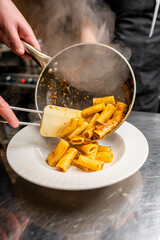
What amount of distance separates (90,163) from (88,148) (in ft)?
0.33

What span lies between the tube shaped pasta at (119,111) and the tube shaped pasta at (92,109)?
0.08m

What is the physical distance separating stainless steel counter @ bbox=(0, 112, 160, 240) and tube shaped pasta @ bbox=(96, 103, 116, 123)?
312mm

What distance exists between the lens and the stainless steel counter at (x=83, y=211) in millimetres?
723

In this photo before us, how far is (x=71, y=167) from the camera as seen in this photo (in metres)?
1.03

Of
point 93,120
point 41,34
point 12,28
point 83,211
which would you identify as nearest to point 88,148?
point 93,120

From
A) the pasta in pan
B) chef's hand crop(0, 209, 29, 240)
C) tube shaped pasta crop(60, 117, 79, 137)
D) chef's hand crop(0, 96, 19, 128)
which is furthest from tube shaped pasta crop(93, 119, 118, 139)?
chef's hand crop(0, 209, 29, 240)

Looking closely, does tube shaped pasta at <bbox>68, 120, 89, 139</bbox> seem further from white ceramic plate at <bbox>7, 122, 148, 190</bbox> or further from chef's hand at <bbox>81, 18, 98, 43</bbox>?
chef's hand at <bbox>81, 18, 98, 43</bbox>

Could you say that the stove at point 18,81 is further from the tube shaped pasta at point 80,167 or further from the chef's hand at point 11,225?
the chef's hand at point 11,225

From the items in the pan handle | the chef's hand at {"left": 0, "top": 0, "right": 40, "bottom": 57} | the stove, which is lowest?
the stove

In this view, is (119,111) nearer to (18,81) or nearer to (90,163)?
(90,163)

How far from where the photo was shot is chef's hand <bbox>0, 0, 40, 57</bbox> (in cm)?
108

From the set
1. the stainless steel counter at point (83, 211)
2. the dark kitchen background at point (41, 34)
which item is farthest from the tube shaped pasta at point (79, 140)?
the dark kitchen background at point (41, 34)

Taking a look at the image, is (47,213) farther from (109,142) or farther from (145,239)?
(109,142)

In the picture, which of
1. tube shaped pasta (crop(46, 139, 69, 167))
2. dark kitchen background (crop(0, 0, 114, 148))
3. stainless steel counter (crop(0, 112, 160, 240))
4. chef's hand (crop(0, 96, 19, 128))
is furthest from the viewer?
dark kitchen background (crop(0, 0, 114, 148))
